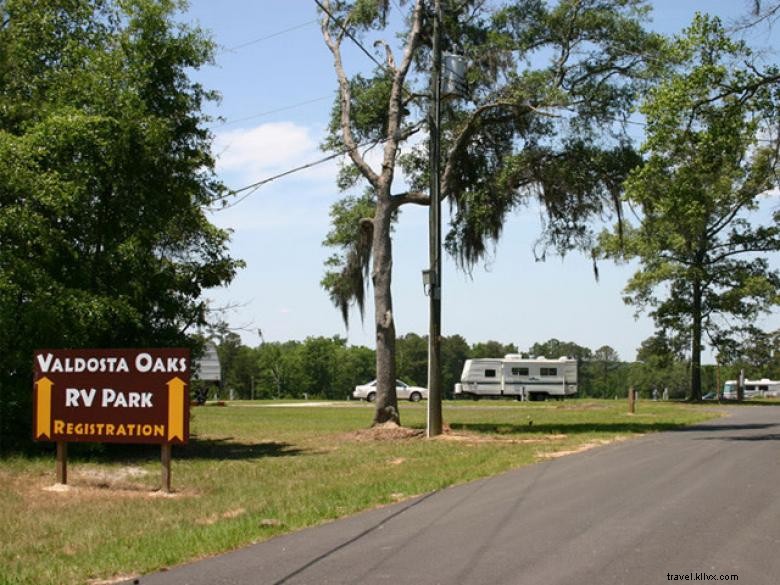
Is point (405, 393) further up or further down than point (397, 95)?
further down

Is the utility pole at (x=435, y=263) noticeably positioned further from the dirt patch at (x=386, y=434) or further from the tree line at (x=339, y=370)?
the tree line at (x=339, y=370)

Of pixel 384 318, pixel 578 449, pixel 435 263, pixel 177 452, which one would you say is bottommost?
pixel 177 452

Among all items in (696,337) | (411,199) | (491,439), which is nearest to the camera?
(491,439)

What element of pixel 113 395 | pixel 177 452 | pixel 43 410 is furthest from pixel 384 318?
pixel 43 410

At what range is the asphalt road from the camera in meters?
6.66

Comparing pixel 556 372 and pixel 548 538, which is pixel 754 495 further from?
pixel 556 372

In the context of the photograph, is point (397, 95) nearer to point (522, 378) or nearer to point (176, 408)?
point (176, 408)

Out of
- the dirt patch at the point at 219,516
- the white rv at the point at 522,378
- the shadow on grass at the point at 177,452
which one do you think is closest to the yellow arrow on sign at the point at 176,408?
the dirt patch at the point at 219,516

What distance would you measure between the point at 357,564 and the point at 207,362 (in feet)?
137

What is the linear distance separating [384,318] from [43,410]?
10248mm

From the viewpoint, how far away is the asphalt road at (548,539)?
666cm

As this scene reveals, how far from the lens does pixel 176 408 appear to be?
1238 centimetres

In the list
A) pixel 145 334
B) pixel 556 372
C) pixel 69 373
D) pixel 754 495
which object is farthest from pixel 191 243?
pixel 556 372

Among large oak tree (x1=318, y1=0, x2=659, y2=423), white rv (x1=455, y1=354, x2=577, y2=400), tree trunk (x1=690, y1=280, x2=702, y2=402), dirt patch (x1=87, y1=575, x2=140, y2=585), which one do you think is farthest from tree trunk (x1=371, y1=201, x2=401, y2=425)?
white rv (x1=455, y1=354, x2=577, y2=400)
